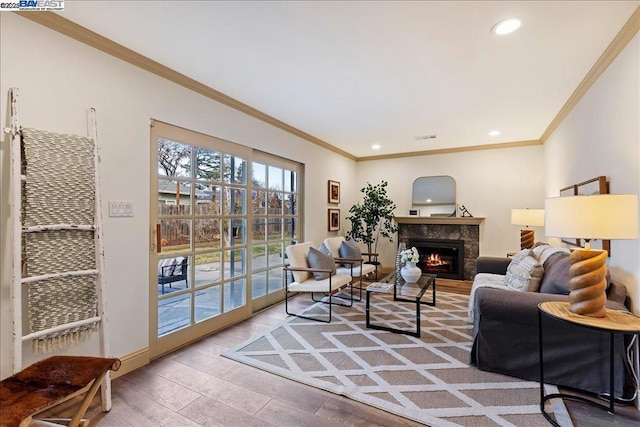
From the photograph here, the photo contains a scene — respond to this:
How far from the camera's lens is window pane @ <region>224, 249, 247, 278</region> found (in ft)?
10.3

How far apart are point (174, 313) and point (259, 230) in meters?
1.34

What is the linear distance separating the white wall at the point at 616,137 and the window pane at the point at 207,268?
3.30 meters

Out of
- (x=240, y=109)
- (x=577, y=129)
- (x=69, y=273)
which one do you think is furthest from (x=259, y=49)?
(x=577, y=129)

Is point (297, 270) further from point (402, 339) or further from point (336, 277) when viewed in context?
point (402, 339)

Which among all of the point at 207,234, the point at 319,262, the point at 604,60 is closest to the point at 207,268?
the point at 207,234

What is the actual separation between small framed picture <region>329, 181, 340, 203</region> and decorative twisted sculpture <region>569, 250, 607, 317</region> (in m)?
3.76

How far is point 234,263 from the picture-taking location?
325 centimetres

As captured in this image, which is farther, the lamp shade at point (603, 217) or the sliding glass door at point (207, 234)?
the sliding glass door at point (207, 234)

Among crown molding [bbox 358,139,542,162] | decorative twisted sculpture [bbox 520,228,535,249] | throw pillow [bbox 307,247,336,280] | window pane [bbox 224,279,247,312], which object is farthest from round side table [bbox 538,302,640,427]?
crown molding [bbox 358,139,542,162]

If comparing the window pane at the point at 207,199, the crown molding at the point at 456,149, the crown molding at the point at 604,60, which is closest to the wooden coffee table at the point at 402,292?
the window pane at the point at 207,199

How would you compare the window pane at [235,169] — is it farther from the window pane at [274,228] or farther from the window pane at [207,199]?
the window pane at [274,228]

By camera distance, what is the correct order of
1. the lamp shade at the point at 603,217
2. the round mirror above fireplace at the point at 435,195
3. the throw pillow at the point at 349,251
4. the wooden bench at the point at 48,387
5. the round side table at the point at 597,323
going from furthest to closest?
the round mirror above fireplace at the point at 435,195, the throw pillow at the point at 349,251, the lamp shade at the point at 603,217, the round side table at the point at 597,323, the wooden bench at the point at 48,387

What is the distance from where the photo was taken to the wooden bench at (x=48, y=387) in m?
1.23

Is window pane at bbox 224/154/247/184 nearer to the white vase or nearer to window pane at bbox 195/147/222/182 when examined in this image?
window pane at bbox 195/147/222/182
